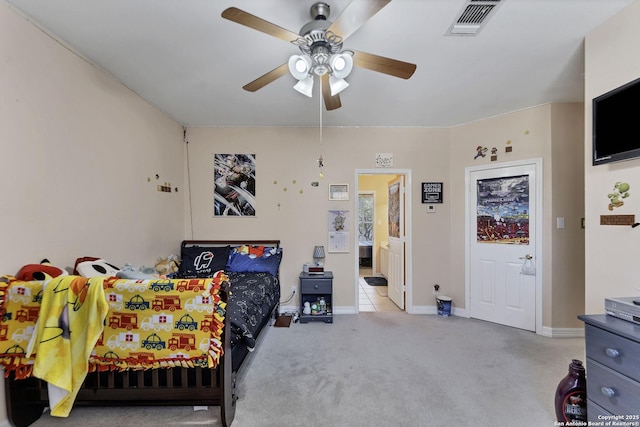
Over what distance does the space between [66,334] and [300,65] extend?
2.02 m

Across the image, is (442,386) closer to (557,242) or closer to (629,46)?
(557,242)

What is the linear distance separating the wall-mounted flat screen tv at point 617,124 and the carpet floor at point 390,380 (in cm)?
173

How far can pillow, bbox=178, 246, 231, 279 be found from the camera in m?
3.20

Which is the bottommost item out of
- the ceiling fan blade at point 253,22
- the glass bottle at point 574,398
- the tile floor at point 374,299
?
the tile floor at point 374,299

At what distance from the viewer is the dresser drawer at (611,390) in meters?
1.22

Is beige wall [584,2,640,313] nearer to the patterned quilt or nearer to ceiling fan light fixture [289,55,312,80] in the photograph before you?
ceiling fan light fixture [289,55,312,80]

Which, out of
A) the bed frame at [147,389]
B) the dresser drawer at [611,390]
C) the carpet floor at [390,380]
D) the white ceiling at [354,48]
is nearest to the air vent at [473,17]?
the white ceiling at [354,48]

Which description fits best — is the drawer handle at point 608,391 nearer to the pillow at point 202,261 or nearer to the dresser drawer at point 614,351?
the dresser drawer at point 614,351

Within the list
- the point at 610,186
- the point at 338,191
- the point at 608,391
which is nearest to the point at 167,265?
the point at 338,191

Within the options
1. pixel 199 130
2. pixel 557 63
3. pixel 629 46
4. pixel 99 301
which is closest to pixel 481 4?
pixel 629 46

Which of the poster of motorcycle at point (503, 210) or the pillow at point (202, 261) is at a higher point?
the poster of motorcycle at point (503, 210)

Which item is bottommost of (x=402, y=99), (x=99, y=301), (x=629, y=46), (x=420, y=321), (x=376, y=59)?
(x=420, y=321)

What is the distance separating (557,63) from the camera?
2213 millimetres

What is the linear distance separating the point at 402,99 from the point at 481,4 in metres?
1.28
